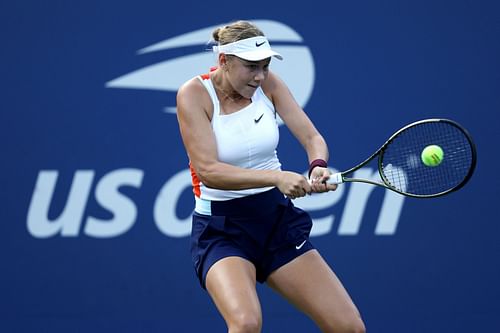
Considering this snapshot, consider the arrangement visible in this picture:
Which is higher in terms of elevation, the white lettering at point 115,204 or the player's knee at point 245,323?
the player's knee at point 245,323

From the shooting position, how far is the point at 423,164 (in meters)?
4.84

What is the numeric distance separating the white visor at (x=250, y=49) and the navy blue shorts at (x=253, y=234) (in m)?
0.58

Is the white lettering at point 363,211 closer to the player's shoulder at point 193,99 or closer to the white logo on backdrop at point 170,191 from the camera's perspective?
the white logo on backdrop at point 170,191

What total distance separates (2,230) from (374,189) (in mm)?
2107

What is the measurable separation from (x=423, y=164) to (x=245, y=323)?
1420 mm

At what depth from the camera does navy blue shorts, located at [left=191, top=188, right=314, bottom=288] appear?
420 cm

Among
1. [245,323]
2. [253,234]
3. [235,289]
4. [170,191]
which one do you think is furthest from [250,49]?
[170,191]

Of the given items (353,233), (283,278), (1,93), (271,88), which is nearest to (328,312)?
(283,278)

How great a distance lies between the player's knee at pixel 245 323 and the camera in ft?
12.6

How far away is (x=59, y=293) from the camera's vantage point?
5852 mm

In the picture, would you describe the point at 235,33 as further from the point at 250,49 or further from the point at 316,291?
the point at 316,291

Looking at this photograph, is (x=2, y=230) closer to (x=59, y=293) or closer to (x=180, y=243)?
(x=59, y=293)

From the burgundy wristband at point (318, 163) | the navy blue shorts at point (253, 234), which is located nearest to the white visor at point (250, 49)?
the burgundy wristband at point (318, 163)

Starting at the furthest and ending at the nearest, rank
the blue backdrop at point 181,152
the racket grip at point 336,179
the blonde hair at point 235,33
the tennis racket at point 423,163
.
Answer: the blue backdrop at point 181,152 → the tennis racket at point 423,163 → the blonde hair at point 235,33 → the racket grip at point 336,179
